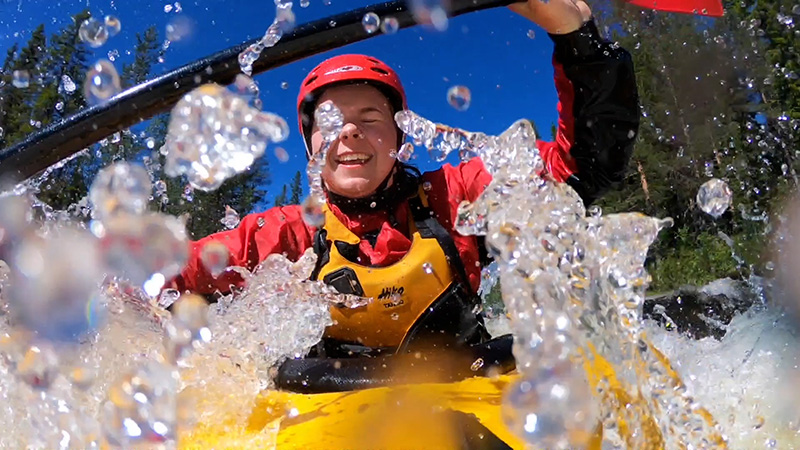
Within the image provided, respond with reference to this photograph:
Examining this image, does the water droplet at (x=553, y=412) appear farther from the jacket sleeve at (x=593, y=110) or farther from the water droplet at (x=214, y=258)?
the water droplet at (x=214, y=258)

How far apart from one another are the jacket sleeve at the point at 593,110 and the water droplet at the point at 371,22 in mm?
621

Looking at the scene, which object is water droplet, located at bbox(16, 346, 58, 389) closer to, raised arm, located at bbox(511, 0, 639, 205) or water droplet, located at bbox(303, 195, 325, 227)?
water droplet, located at bbox(303, 195, 325, 227)

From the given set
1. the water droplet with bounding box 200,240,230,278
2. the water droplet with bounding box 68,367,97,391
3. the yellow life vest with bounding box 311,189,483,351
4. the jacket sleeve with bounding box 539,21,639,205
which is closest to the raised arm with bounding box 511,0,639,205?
the jacket sleeve with bounding box 539,21,639,205

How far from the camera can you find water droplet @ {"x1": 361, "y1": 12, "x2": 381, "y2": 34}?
2057 millimetres

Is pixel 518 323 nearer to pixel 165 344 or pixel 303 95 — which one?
pixel 165 344

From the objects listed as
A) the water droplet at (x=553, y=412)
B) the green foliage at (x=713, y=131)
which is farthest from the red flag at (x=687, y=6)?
the green foliage at (x=713, y=131)

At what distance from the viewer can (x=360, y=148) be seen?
2.48 metres

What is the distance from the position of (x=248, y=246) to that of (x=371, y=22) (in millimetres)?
1022

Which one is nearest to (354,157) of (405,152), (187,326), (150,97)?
(405,152)

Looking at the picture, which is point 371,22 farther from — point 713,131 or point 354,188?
point 713,131

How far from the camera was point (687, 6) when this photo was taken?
7.79 feet

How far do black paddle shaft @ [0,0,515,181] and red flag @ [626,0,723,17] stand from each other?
3.66 feet

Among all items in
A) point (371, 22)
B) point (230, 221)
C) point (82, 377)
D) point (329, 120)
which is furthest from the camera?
point (230, 221)

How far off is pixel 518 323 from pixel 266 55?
130 cm
